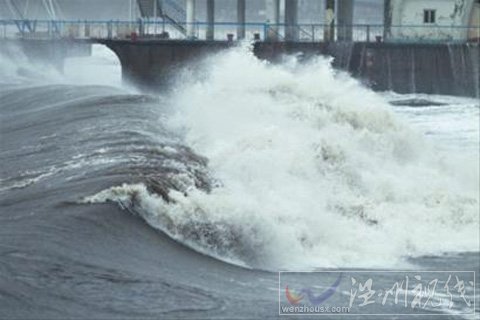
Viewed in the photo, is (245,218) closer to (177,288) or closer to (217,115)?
(177,288)

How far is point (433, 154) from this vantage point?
19531mm

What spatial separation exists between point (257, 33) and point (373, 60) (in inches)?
314

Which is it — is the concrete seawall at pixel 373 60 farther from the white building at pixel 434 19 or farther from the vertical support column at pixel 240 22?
the vertical support column at pixel 240 22

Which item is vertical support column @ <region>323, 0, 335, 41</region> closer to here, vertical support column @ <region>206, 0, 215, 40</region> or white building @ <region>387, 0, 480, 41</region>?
white building @ <region>387, 0, 480, 41</region>

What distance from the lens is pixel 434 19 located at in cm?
4597

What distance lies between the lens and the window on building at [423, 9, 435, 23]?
151 ft

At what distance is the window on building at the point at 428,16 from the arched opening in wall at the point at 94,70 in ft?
50.8

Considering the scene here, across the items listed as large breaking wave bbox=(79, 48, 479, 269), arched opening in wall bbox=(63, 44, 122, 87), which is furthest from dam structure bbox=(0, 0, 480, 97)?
large breaking wave bbox=(79, 48, 479, 269)

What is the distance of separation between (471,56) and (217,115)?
83.7 feet

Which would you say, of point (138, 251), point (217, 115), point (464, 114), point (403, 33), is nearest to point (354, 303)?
point (138, 251)

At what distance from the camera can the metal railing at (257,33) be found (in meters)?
45.2

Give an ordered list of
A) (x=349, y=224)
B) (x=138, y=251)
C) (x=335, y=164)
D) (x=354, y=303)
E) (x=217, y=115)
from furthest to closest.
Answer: (x=217, y=115)
(x=335, y=164)
(x=349, y=224)
(x=138, y=251)
(x=354, y=303)

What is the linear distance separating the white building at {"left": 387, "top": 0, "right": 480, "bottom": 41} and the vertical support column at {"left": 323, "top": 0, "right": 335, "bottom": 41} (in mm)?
2882

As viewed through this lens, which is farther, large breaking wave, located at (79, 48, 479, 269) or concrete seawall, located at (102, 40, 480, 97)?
concrete seawall, located at (102, 40, 480, 97)
